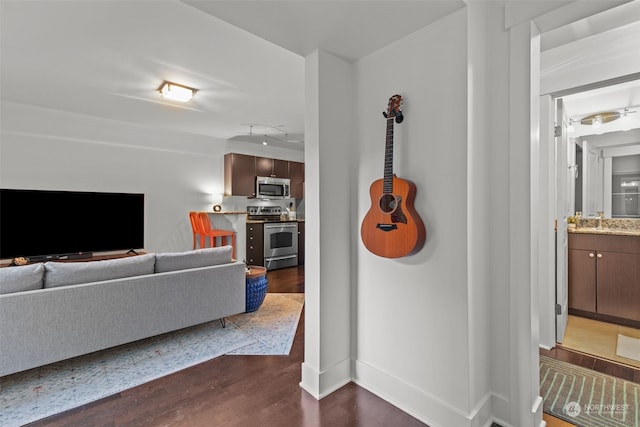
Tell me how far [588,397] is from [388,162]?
1904 millimetres

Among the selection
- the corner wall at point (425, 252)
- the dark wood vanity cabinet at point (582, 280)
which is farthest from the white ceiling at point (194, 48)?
the dark wood vanity cabinet at point (582, 280)

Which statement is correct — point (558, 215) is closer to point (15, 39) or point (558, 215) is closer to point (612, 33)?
point (612, 33)

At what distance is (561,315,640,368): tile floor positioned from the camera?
92.4 inches

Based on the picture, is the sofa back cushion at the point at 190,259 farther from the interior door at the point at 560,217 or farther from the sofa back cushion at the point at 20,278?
the interior door at the point at 560,217

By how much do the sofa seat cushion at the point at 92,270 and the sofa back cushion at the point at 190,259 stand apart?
0.25 feet

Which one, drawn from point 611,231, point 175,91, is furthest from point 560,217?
point 175,91

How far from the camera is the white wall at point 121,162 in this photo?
12.3 ft

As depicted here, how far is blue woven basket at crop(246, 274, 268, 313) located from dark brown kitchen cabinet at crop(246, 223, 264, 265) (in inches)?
87.0

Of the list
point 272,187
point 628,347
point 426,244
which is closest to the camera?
point 426,244

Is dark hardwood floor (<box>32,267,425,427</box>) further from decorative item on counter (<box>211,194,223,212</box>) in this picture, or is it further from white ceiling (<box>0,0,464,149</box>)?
decorative item on counter (<box>211,194,223,212</box>)

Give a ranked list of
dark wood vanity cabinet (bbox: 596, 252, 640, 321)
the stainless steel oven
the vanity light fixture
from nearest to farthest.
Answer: dark wood vanity cabinet (bbox: 596, 252, 640, 321) < the vanity light fixture < the stainless steel oven

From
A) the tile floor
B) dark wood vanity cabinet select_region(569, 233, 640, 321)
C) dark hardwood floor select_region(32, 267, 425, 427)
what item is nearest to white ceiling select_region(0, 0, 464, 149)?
dark hardwood floor select_region(32, 267, 425, 427)

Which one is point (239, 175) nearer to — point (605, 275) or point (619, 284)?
point (605, 275)

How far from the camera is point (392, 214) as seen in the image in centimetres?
171
